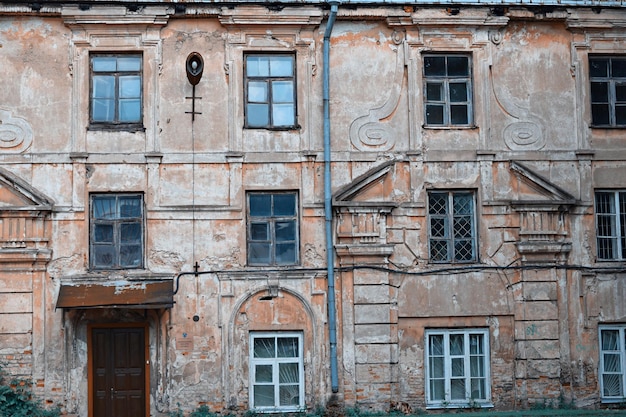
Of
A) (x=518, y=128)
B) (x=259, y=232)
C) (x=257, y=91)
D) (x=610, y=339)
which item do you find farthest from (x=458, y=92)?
(x=610, y=339)

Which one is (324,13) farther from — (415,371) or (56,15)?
(415,371)

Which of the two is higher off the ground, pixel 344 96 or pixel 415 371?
pixel 344 96

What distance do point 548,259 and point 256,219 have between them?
536cm

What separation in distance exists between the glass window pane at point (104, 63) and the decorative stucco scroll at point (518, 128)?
6940mm

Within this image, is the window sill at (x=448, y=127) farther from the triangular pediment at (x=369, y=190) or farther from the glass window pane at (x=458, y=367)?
the glass window pane at (x=458, y=367)

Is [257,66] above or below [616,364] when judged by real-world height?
above

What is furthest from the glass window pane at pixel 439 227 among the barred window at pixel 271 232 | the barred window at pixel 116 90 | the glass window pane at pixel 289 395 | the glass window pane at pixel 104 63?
the glass window pane at pixel 104 63

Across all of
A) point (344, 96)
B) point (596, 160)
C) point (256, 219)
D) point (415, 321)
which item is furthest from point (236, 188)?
point (596, 160)

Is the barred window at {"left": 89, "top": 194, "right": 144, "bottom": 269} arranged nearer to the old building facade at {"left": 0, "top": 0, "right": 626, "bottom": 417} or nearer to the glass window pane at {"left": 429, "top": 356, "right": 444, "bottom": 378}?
the old building facade at {"left": 0, "top": 0, "right": 626, "bottom": 417}

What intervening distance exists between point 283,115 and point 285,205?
5.46 ft

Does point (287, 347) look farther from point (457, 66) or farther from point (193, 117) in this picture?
point (457, 66)

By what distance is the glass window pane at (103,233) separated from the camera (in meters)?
17.4

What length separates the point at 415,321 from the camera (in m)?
17.6

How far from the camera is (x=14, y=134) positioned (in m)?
17.4
